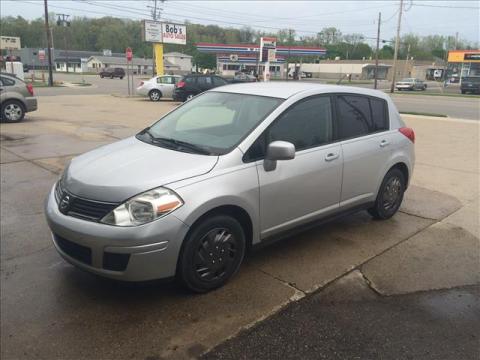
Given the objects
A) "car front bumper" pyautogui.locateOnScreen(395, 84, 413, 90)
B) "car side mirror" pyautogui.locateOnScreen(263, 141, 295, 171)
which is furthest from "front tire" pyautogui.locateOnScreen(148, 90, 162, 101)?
"car front bumper" pyautogui.locateOnScreen(395, 84, 413, 90)

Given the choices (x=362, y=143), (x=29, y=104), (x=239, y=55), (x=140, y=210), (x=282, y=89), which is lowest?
(x=29, y=104)

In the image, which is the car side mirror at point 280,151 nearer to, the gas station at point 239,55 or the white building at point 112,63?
the gas station at point 239,55

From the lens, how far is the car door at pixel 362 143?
15.3ft

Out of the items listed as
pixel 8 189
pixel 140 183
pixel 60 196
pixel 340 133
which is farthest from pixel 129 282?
pixel 8 189

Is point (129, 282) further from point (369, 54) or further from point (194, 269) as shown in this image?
point (369, 54)

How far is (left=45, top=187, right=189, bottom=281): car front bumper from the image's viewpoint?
10.2 feet

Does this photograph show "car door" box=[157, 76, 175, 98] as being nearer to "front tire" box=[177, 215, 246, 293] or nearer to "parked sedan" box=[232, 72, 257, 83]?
"parked sedan" box=[232, 72, 257, 83]

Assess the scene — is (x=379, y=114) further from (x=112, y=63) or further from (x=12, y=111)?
(x=112, y=63)

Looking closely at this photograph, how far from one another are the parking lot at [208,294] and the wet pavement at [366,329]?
0.09 meters

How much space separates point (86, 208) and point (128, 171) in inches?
17.0

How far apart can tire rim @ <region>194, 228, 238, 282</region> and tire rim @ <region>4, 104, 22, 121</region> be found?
12208 mm

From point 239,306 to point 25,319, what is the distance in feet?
5.17

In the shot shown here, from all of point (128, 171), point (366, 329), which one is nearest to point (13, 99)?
point (128, 171)

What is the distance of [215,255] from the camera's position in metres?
3.55
